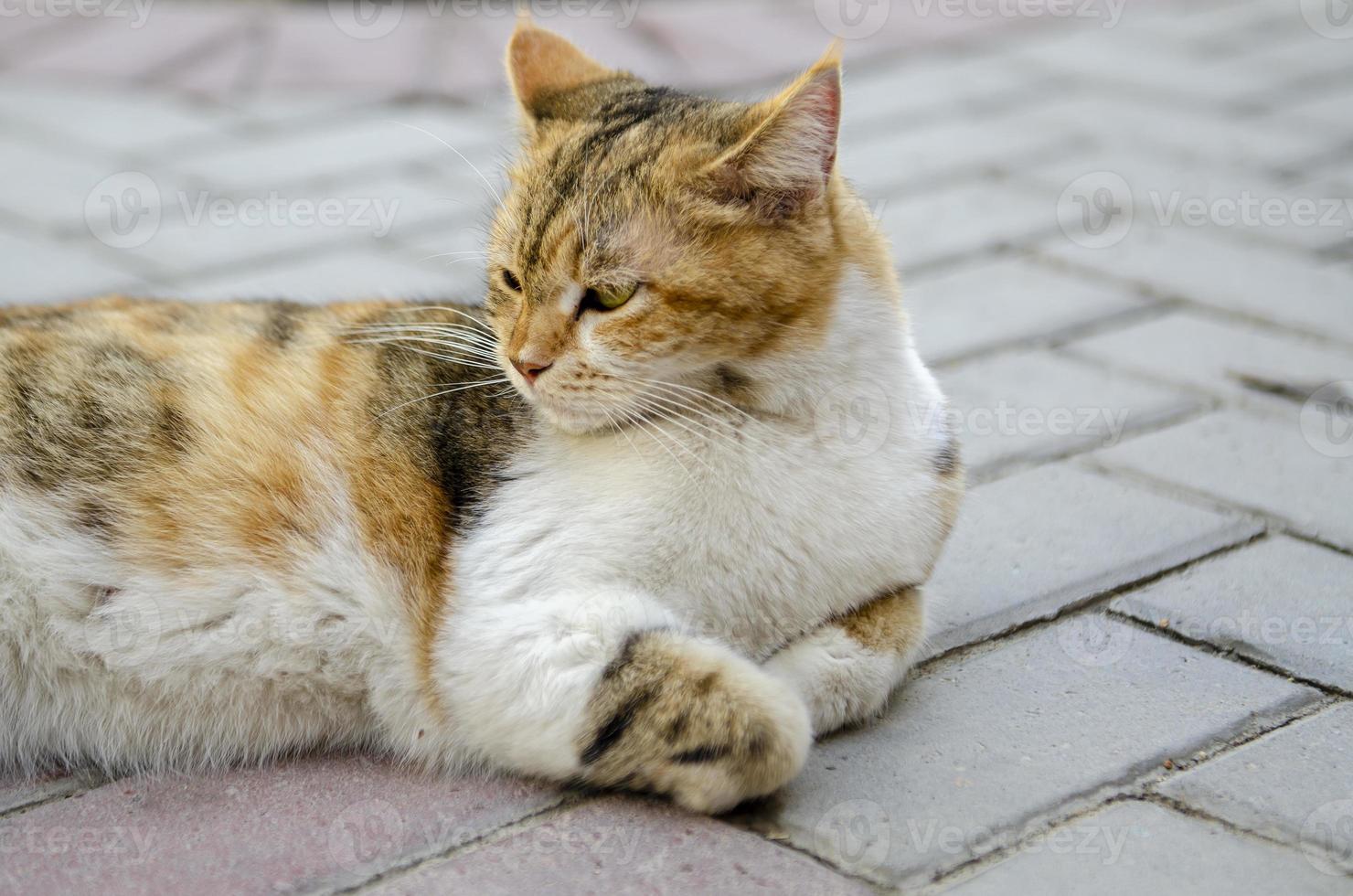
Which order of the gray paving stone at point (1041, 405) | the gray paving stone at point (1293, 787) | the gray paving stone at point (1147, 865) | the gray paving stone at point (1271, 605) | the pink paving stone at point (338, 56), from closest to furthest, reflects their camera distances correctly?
the gray paving stone at point (1147, 865) < the gray paving stone at point (1293, 787) < the gray paving stone at point (1271, 605) < the gray paving stone at point (1041, 405) < the pink paving stone at point (338, 56)

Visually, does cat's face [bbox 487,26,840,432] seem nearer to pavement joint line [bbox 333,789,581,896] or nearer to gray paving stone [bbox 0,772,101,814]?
pavement joint line [bbox 333,789,581,896]

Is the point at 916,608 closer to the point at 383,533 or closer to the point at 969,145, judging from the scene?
the point at 383,533

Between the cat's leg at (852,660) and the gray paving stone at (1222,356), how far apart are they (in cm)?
165

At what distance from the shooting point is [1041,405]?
3.63 metres

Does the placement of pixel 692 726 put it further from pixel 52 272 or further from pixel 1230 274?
pixel 52 272

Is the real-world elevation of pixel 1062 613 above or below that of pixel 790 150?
below

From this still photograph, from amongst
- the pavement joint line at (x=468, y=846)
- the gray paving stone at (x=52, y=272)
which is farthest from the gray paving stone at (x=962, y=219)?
the pavement joint line at (x=468, y=846)

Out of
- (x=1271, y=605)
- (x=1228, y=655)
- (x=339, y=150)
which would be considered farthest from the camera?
(x=339, y=150)

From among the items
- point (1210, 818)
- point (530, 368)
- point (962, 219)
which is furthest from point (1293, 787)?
point (962, 219)

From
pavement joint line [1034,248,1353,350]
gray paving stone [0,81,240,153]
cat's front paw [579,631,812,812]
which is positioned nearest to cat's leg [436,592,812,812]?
cat's front paw [579,631,812,812]

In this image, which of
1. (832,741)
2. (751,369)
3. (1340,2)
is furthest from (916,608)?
(1340,2)

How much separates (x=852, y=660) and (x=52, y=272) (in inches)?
120

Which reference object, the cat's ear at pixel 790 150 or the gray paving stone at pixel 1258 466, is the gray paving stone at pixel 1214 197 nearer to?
the gray paving stone at pixel 1258 466

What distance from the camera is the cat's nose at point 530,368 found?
7.50ft
